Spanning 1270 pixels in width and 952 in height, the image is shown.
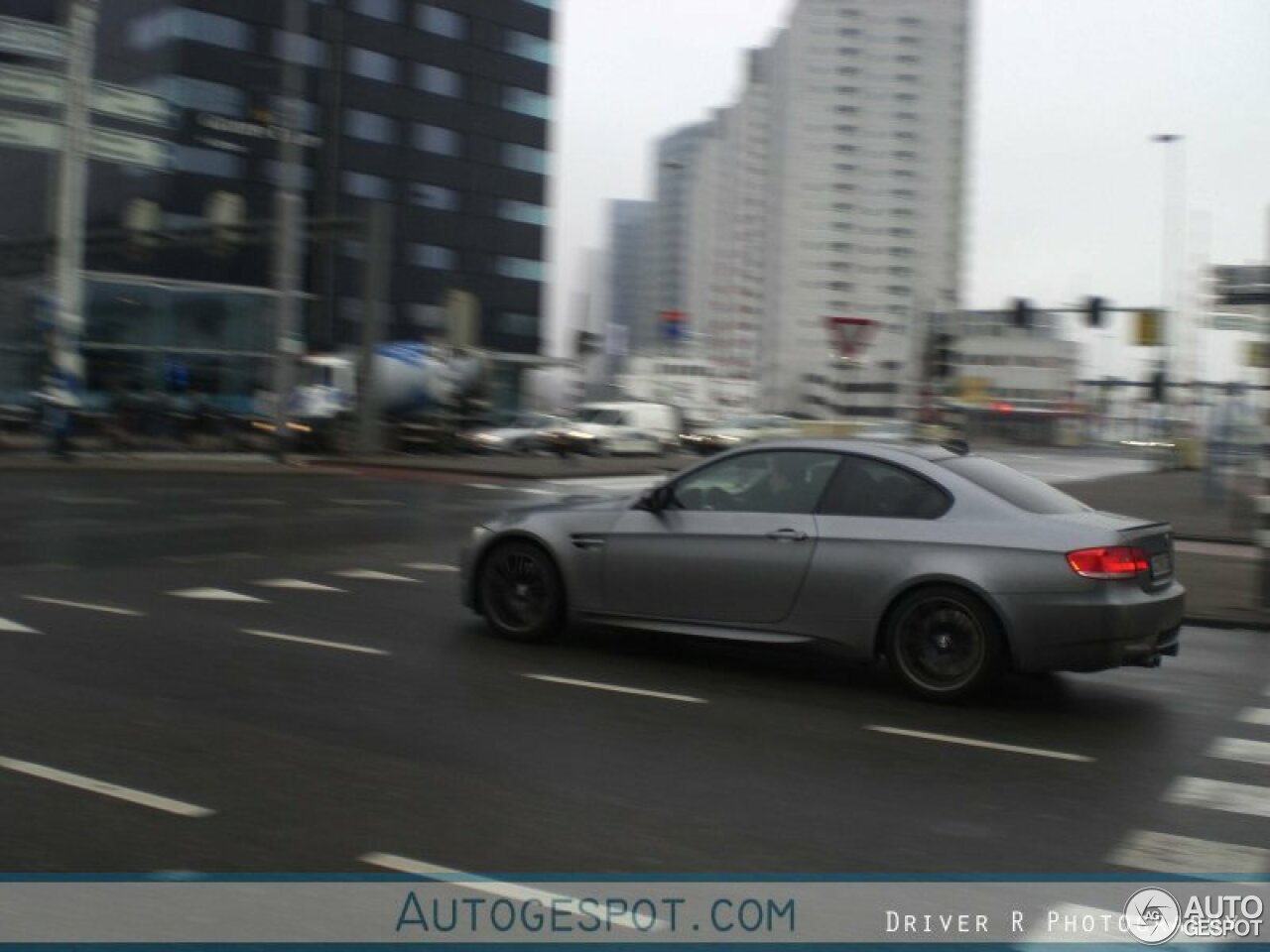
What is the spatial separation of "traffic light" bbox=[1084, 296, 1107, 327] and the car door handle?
31118 millimetres

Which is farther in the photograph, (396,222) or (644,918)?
(396,222)

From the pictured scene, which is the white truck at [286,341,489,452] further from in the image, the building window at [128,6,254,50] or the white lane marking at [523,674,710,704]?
the building window at [128,6,254,50]

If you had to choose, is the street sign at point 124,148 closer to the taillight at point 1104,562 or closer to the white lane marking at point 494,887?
the taillight at point 1104,562

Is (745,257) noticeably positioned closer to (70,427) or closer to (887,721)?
(70,427)

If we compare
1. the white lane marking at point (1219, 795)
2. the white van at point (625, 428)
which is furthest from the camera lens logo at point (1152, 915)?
the white van at point (625, 428)

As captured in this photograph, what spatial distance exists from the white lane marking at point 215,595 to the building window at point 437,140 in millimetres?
63444

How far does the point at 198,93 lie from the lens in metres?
62.4

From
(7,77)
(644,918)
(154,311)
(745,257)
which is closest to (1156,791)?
(644,918)

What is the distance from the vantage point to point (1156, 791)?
235 inches

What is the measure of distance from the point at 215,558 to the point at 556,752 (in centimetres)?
773

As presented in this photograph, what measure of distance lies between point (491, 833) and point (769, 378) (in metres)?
153

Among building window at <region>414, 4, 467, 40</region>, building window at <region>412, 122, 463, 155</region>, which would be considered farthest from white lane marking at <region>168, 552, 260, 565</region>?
building window at <region>414, 4, 467, 40</region>

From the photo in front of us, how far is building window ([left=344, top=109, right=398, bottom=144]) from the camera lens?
69250 mm

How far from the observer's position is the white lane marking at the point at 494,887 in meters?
4.28
